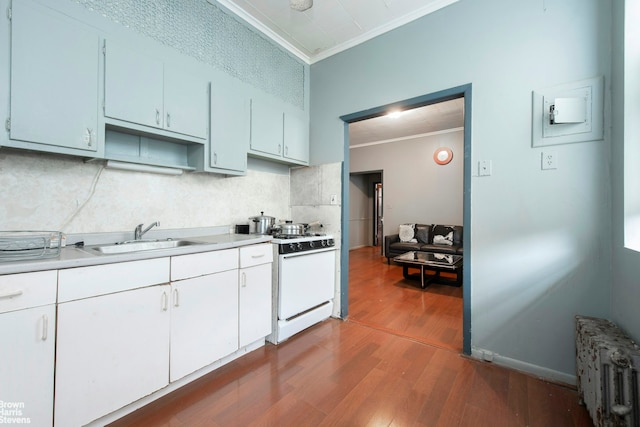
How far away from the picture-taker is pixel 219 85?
7.12ft

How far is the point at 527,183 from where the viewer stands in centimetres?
184

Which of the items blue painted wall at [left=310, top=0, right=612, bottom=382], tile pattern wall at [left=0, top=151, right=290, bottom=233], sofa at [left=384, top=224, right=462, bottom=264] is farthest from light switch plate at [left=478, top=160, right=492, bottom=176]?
sofa at [left=384, top=224, right=462, bottom=264]

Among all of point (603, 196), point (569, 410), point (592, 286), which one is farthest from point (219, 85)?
point (569, 410)

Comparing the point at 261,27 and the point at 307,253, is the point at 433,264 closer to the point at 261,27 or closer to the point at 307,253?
the point at 307,253

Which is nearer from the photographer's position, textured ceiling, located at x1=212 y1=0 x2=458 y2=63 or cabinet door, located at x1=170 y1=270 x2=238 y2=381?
cabinet door, located at x1=170 y1=270 x2=238 y2=381

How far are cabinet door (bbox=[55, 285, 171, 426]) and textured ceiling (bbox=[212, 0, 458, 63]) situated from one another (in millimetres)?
2434

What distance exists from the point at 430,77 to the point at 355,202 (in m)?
5.65

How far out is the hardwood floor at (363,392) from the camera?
1.43 meters

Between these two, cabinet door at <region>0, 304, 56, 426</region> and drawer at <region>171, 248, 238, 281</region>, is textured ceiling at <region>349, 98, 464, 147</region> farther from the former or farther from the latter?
cabinet door at <region>0, 304, 56, 426</region>

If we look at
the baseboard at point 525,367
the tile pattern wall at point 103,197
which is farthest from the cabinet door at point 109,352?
the baseboard at point 525,367

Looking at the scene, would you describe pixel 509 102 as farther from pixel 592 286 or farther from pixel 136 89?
pixel 136 89

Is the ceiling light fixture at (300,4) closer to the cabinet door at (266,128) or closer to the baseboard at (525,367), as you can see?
the cabinet door at (266,128)

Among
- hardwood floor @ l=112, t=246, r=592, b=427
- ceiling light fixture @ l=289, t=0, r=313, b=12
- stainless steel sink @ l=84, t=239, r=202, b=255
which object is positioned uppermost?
ceiling light fixture @ l=289, t=0, r=313, b=12

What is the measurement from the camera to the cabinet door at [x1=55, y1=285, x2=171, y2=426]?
1.20m
